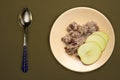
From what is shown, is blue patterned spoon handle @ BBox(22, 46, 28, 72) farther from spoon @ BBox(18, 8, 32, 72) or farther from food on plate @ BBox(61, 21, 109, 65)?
food on plate @ BBox(61, 21, 109, 65)

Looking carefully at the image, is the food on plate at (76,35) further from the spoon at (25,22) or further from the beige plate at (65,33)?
the spoon at (25,22)

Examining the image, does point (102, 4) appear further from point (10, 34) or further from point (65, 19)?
point (10, 34)

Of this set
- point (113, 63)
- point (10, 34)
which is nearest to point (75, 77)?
point (113, 63)

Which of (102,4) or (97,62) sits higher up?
(102,4)

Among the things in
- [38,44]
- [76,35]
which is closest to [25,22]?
[38,44]

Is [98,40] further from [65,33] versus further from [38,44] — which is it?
[38,44]
